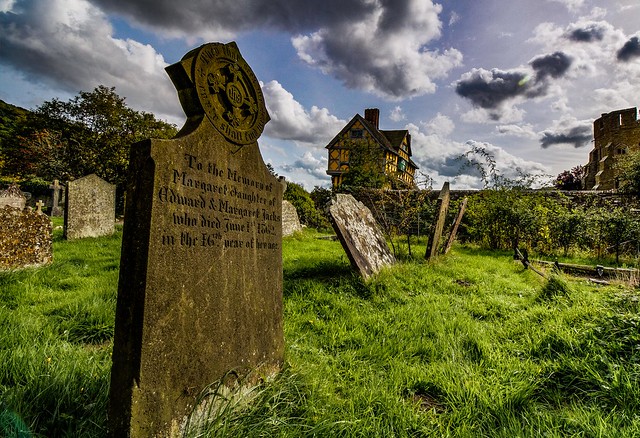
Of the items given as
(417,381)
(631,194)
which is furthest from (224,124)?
(631,194)

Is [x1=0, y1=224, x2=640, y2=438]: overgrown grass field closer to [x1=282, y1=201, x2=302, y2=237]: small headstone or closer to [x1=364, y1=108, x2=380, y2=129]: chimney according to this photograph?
[x1=282, y1=201, x2=302, y2=237]: small headstone

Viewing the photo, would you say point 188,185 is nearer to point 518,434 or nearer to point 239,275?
point 239,275

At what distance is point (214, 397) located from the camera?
1.88 metres

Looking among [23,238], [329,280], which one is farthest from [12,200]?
[329,280]

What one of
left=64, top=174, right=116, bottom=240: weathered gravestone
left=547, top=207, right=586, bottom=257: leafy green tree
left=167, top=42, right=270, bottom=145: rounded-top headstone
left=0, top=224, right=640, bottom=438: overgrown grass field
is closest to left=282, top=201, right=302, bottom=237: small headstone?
left=64, top=174, right=116, bottom=240: weathered gravestone

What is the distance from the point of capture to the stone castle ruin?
86.4 ft

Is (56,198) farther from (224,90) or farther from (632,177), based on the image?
(632,177)

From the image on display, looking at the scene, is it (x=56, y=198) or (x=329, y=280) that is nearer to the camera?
(x=329, y=280)

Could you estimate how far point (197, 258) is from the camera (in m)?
1.92

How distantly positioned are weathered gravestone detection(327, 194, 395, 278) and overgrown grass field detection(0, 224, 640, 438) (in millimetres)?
508

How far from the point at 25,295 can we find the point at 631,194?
1698 centimetres

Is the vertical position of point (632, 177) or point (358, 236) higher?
point (632, 177)

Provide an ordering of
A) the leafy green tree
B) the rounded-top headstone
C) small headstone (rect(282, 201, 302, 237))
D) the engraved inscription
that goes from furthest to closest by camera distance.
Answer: small headstone (rect(282, 201, 302, 237)) < the leafy green tree < the rounded-top headstone < the engraved inscription

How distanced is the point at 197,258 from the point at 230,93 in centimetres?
121
